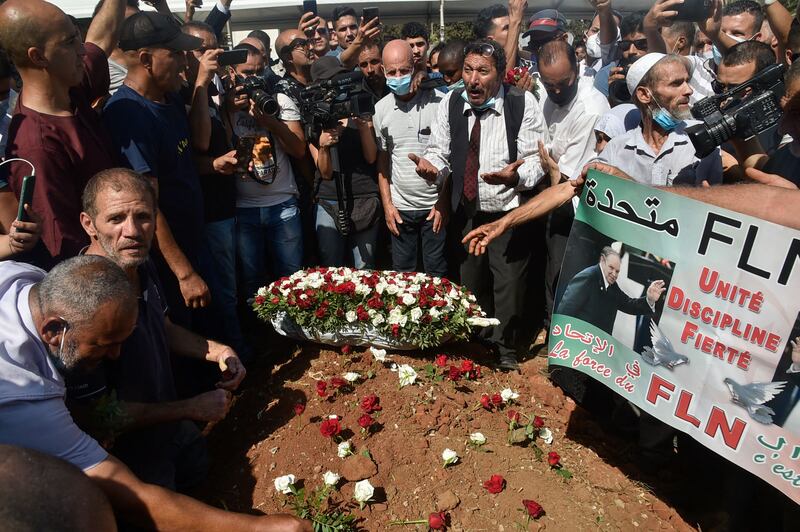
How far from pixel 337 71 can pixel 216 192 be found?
162cm

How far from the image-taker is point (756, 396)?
7.43ft

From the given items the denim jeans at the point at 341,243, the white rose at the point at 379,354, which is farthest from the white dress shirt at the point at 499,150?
the white rose at the point at 379,354

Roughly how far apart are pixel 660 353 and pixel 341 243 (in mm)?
3021

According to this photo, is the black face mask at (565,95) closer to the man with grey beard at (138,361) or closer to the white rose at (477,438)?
the white rose at (477,438)

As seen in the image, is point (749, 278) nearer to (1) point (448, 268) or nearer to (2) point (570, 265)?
(2) point (570, 265)

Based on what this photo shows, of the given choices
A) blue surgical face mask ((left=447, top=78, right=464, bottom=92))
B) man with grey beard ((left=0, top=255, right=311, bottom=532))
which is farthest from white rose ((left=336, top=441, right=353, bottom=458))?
blue surgical face mask ((left=447, top=78, right=464, bottom=92))

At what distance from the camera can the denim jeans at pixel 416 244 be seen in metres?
4.85

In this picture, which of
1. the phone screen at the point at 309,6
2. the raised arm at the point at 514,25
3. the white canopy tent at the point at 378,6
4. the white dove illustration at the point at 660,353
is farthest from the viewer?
the white canopy tent at the point at 378,6

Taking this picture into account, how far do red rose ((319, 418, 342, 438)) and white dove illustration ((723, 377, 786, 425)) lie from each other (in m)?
1.91

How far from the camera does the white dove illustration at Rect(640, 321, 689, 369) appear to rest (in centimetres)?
256

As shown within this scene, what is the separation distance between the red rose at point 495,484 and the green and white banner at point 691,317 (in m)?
0.68

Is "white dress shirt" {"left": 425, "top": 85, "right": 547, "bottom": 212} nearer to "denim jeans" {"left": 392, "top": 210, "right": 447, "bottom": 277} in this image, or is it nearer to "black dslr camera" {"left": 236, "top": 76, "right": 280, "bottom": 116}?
"denim jeans" {"left": 392, "top": 210, "right": 447, "bottom": 277}

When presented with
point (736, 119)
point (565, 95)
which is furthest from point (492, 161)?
point (736, 119)

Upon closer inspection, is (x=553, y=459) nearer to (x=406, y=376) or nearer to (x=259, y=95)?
(x=406, y=376)
